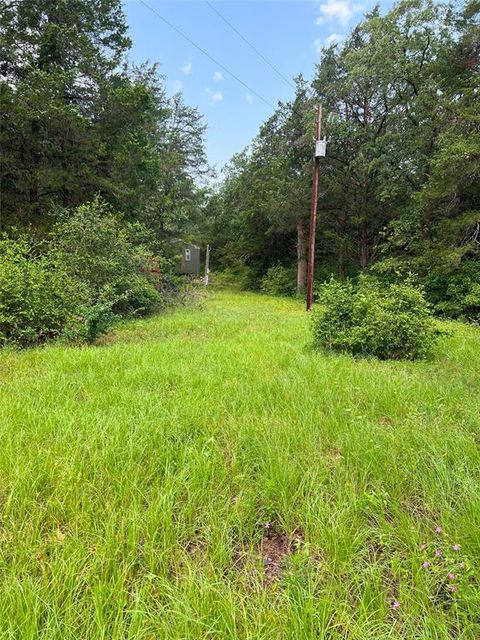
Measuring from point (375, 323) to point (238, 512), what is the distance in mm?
4163

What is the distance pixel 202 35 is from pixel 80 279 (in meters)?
6.81

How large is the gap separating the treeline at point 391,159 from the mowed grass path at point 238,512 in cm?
700

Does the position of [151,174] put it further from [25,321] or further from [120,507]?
[120,507]

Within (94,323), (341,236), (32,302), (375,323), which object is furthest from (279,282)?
(32,302)

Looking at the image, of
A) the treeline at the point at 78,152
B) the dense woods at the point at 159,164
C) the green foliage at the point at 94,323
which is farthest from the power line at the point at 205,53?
the green foliage at the point at 94,323

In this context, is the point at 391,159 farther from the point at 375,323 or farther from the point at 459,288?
the point at 375,323

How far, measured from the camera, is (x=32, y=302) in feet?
19.6

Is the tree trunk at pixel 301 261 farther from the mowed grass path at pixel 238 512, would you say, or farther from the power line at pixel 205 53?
the mowed grass path at pixel 238 512

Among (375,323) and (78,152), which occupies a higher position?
(78,152)

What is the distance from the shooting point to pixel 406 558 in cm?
155

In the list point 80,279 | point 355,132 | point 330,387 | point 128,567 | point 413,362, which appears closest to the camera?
point 128,567

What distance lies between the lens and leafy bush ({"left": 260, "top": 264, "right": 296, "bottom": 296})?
24141 mm

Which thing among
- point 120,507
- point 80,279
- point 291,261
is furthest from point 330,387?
point 291,261

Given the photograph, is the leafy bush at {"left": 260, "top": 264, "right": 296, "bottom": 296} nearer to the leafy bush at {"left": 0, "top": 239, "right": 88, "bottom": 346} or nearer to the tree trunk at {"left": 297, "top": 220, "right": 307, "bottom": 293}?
the tree trunk at {"left": 297, "top": 220, "right": 307, "bottom": 293}
